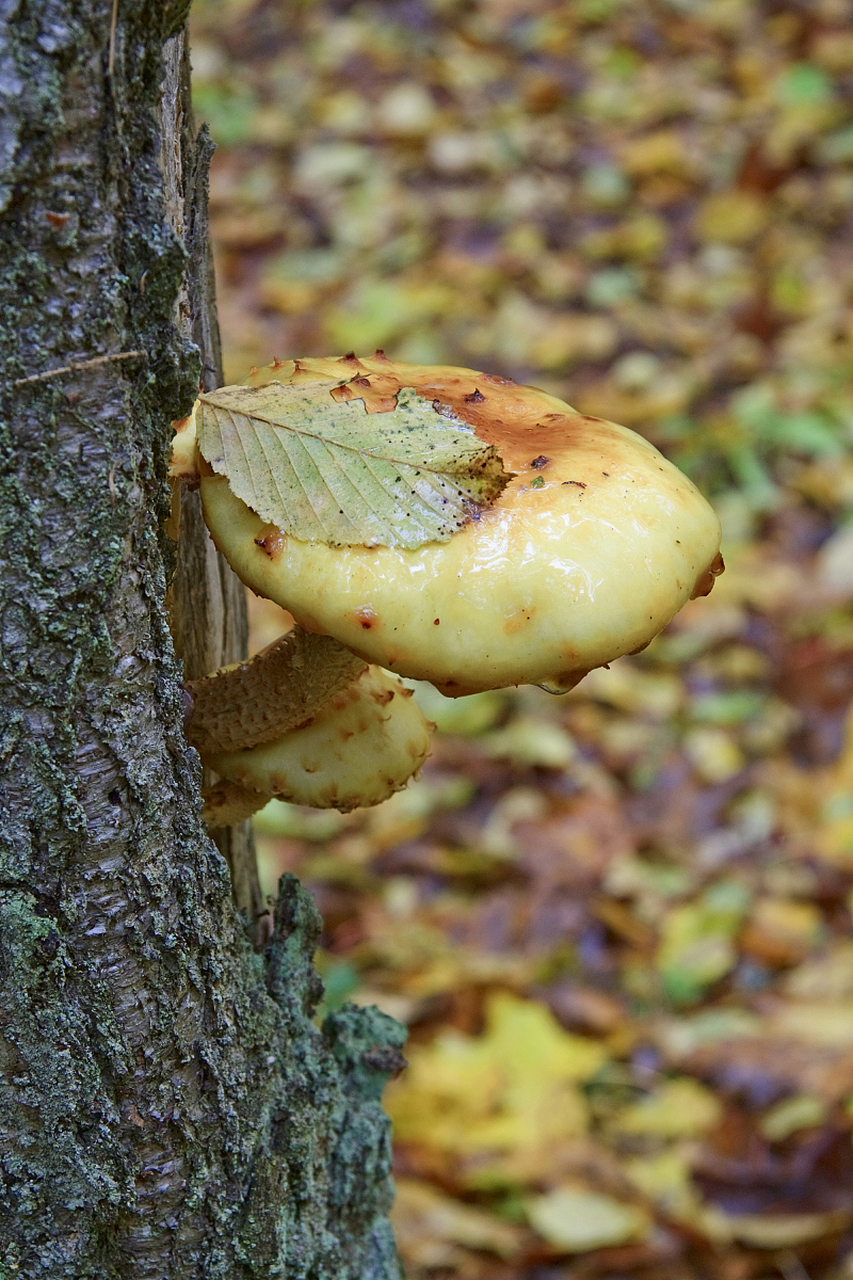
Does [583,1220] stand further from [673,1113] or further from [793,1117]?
[793,1117]

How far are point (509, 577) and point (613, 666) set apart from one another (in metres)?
2.88

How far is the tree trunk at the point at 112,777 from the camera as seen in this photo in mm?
941

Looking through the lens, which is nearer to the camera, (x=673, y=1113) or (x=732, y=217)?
(x=673, y=1113)

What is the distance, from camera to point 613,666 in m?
3.94

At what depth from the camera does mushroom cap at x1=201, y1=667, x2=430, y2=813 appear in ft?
4.67

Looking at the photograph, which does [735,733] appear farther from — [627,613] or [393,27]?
[393,27]

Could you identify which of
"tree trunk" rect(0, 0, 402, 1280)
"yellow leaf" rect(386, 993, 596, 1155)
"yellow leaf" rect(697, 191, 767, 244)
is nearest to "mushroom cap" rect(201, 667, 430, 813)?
"tree trunk" rect(0, 0, 402, 1280)

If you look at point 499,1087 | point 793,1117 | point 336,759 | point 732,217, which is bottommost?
point 793,1117

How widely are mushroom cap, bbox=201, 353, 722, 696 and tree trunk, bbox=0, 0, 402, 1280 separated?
14 centimetres

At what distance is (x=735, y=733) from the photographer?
363 cm

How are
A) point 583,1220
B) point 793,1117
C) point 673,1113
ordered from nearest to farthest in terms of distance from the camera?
point 583,1220, point 793,1117, point 673,1113

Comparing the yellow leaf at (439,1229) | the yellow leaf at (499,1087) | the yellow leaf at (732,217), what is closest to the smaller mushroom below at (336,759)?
the yellow leaf at (439,1229)

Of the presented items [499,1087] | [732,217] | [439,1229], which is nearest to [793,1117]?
[499,1087]

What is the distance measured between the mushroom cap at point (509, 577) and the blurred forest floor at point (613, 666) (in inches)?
71.3
